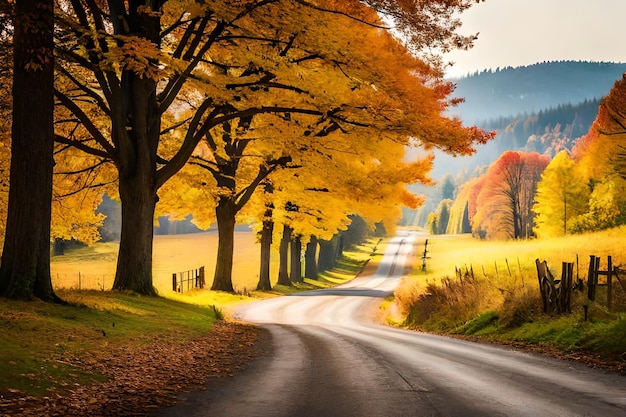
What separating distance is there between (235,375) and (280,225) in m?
29.1

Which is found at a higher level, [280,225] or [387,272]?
[280,225]

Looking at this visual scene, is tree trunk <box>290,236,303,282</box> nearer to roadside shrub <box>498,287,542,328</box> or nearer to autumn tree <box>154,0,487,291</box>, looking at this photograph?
autumn tree <box>154,0,487,291</box>

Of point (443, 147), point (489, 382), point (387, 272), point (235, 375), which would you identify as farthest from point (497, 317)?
point (387, 272)

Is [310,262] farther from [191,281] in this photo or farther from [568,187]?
[568,187]

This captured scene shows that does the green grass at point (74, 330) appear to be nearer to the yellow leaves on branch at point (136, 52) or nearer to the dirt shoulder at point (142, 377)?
the dirt shoulder at point (142, 377)

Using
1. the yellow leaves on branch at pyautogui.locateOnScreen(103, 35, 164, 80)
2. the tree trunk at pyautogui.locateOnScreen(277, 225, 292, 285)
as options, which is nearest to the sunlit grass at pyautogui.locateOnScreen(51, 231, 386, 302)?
the tree trunk at pyautogui.locateOnScreen(277, 225, 292, 285)

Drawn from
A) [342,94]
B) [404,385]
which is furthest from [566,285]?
[404,385]

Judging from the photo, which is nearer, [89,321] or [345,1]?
[89,321]

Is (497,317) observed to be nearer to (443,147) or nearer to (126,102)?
(443,147)

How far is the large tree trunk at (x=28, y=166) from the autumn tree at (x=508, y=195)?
55.3m

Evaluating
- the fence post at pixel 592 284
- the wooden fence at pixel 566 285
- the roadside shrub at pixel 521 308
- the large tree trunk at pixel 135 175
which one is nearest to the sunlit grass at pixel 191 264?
the large tree trunk at pixel 135 175

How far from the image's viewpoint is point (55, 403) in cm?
542

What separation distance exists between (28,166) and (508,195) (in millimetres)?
59300

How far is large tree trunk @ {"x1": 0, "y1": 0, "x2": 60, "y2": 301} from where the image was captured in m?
9.67
